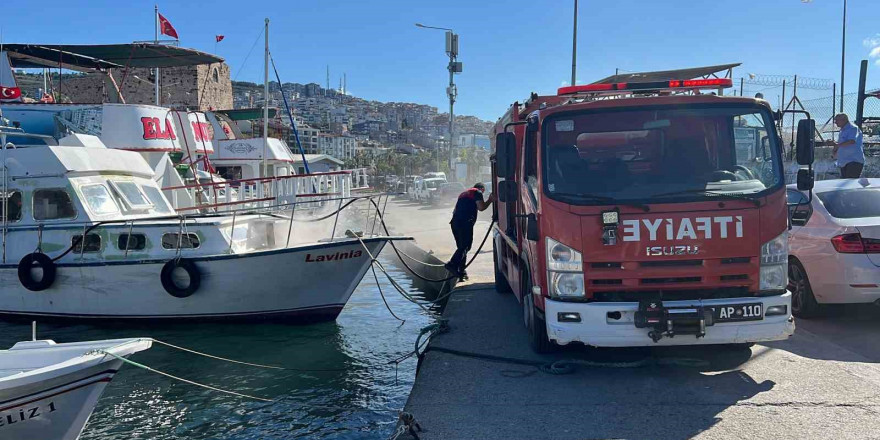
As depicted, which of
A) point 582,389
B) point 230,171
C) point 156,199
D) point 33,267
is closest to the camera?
point 582,389

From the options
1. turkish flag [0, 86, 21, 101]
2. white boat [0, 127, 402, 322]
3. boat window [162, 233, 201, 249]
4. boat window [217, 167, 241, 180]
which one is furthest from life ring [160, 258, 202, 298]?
boat window [217, 167, 241, 180]

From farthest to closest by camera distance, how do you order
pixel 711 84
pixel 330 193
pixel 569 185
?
pixel 330 193 < pixel 711 84 < pixel 569 185

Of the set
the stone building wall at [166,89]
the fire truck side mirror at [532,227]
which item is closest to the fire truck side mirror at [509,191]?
the fire truck side mirror at [532,227]

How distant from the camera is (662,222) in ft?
17.7

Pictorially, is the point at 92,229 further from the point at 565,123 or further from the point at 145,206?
the point at 565,123

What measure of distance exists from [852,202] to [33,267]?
1207 centimetres

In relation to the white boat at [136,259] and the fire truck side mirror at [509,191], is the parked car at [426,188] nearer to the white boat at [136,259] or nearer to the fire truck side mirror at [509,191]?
the white boat at [136,259]

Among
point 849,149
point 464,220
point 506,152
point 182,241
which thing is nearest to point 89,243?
point 182,241

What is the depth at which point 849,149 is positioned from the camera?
10648mm

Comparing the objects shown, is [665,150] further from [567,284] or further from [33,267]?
[33,267]

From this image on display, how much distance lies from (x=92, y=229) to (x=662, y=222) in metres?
9.28

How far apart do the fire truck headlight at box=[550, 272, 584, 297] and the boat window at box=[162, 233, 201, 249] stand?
704cm

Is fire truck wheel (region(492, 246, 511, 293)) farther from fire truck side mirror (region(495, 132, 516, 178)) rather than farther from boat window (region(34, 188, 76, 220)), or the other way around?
boat window (region(34, 188, 76, 220))

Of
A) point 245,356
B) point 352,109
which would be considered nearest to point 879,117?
point 245,356
